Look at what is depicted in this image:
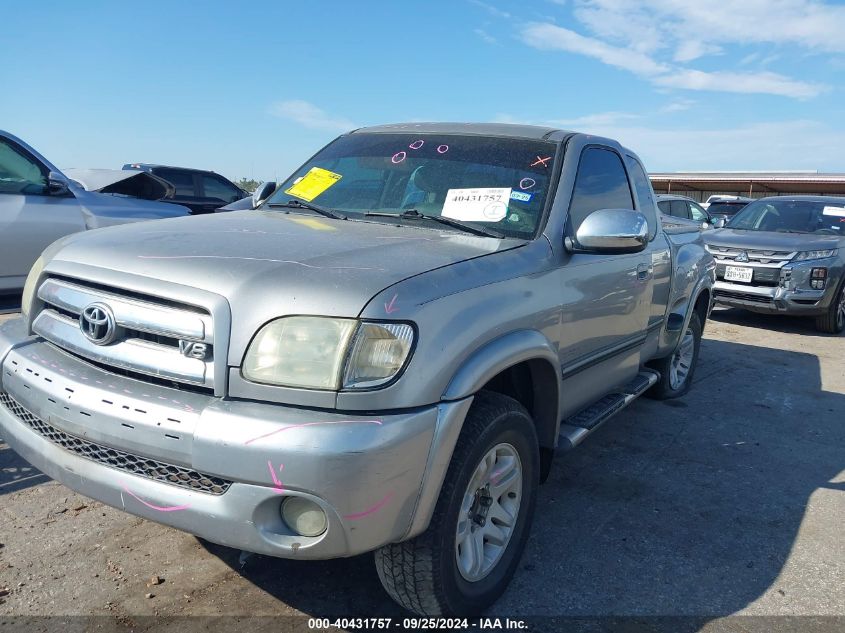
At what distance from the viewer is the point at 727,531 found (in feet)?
10.8

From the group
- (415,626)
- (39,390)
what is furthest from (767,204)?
(39,390)

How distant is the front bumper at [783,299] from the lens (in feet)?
26.8

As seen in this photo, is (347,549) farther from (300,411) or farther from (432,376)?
(432,376)

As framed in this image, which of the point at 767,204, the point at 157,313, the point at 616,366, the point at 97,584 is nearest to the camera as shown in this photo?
the point at 157,313

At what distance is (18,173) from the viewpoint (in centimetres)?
587

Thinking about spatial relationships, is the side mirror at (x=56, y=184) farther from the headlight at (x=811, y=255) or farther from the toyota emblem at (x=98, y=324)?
the headlight at (x=811, y=255)

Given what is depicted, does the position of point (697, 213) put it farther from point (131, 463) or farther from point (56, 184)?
point (131, 463)

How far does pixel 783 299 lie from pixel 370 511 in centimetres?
776

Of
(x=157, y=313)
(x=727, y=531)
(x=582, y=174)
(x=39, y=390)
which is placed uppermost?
(x=582, y=174)

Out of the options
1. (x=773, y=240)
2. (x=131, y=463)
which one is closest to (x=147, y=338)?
(x=131, y=463)

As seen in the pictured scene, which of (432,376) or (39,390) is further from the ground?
(432,376)

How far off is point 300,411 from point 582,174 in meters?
2.11

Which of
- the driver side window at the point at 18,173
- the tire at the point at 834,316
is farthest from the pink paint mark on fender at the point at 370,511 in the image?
the tire at the point at 834,316

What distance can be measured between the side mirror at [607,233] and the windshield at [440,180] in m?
0.20
